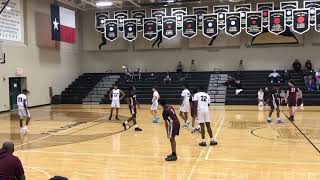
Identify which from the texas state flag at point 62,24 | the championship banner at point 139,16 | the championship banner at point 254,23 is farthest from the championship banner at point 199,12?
the texas state flag at point 62,24

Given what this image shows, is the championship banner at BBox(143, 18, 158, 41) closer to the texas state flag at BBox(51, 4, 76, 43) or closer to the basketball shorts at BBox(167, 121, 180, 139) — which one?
the texas state flag at BBox(51, 4, 76, 43)

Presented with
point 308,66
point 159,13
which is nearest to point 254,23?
point 308,66

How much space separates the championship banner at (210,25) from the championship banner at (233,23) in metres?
0.76

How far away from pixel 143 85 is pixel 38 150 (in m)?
17.6

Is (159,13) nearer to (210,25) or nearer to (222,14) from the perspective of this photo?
(210,25)

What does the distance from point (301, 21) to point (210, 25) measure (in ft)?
19.2

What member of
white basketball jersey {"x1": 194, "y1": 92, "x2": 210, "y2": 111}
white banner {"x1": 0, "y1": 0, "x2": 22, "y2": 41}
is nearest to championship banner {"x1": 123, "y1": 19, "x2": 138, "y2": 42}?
white banner {"x1": 0, "y1": 0, "x2": 22, "y2": 41}

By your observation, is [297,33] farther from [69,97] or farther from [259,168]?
[259,168]

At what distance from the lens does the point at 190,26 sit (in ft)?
86.8

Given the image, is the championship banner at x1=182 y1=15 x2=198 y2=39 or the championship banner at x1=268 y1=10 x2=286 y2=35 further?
the championship banner at x1=182 y1=15 x2=198 y2=39

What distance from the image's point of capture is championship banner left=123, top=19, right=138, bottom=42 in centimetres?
2736

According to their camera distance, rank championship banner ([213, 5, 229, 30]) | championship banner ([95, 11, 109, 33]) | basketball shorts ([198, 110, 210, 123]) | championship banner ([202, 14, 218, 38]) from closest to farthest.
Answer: basketball shorts ([198, 110, 210, 123]) < championship banner ([213, 5, 229, 30]) < championship banner ([202, 14, 218, 38]) < championship banner ([95, 11, 109, 33])

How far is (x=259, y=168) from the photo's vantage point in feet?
25.4

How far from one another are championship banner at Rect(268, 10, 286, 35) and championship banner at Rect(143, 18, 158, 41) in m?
7.77
